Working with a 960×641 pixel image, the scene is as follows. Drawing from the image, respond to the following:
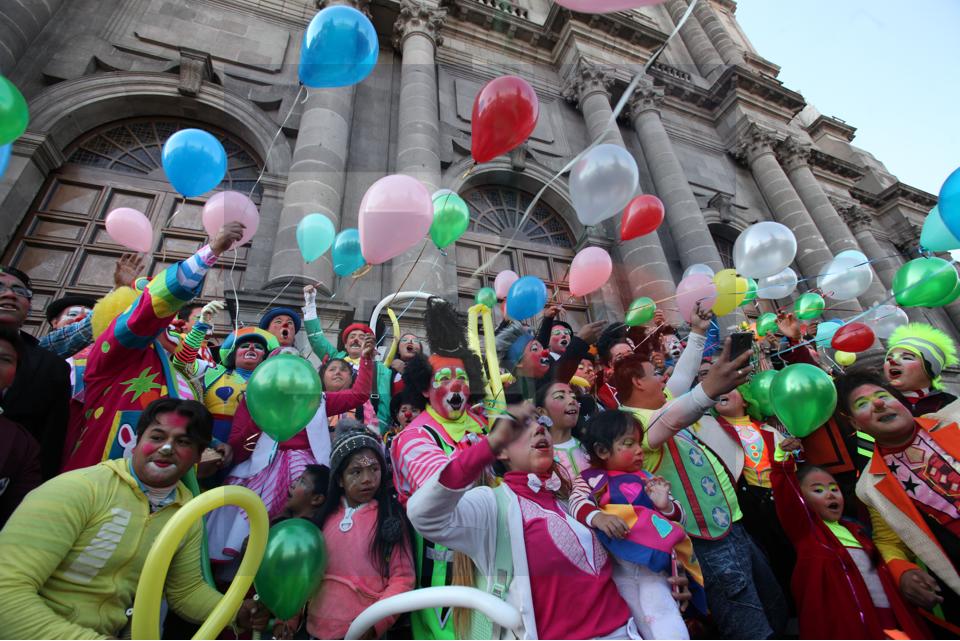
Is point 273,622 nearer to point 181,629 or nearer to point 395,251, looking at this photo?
point 181,629

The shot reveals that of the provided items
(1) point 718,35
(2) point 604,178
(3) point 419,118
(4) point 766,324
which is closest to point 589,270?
(2) point 604,178

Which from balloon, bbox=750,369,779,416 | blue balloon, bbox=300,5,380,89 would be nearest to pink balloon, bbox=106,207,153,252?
blue balloon, bbox=300,5,380,89

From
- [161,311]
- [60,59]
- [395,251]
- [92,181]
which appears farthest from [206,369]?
[60,59]

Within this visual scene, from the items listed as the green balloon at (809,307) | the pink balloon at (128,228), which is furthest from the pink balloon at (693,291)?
the pink balloon at (128,228)

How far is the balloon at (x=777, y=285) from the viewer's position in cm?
522

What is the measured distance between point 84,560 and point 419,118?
349 inches

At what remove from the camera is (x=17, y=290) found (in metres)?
2.40

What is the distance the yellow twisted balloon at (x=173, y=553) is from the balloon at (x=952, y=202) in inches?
163

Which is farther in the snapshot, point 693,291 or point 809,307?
point 809,307

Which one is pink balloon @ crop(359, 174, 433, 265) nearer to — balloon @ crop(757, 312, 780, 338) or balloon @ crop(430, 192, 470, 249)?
balloon @ crop(430, 192, 470, 249)

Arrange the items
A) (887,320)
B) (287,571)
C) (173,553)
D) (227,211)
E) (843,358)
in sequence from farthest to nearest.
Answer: (843,358) → (887,320) → (227,211) → (287,571) → (173,553)

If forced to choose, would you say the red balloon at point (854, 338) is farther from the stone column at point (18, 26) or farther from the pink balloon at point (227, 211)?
the stone column at point (18, 26)

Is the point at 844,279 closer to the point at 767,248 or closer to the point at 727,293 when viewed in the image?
the point at 727,293

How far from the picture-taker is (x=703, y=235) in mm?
10594
